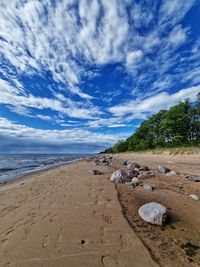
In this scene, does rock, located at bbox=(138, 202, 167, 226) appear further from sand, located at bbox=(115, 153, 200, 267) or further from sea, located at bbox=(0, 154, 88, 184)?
sea, located at bbox=(0, 154, 88, 184)

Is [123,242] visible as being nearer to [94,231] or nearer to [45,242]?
[94,231]

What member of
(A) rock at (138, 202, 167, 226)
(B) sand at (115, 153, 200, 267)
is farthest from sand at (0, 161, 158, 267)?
(A) rock at (138, 202, 167, 226)

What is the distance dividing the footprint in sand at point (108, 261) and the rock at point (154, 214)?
146cm

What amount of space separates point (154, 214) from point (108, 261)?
167cm

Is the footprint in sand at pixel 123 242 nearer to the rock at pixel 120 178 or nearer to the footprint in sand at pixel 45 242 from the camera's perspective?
the footprint in sand at pixel 45 242

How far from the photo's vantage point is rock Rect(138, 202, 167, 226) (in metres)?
3.77

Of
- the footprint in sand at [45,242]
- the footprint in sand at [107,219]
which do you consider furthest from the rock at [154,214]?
the footprint in sand at [45,242]

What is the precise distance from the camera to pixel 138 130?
6894 cm

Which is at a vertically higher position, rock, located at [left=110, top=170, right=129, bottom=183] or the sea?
the sea

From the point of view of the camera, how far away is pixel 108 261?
2629 millimetres

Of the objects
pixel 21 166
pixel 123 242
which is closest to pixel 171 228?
pixel 123 242

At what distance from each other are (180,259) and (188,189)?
13.8ft

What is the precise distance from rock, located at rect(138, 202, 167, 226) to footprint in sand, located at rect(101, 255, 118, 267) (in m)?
1.46

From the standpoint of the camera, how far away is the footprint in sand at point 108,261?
101 inches
